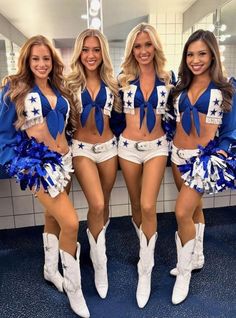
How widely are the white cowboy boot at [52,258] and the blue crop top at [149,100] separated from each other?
918mm

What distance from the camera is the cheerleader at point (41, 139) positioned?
1538mm

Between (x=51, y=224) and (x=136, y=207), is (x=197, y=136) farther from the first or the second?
(x=51, y=224)

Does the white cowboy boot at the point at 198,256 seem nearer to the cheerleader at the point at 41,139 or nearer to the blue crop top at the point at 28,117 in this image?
the cheerleader at the point at 41,139

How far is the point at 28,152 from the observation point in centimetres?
154

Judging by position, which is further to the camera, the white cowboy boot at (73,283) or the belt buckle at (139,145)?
the belt buckle at (139,145)

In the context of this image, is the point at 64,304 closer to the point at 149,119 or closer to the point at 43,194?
the point at 43,194

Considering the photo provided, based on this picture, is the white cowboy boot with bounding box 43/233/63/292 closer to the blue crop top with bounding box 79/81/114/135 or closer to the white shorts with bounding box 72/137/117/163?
the white shorts with bounding box 72/137/117/163

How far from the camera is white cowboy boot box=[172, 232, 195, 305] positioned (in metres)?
1.77

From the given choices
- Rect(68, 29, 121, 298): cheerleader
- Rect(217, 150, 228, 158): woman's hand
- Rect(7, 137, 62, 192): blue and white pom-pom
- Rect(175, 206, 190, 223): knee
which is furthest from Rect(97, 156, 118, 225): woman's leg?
Rect(217, 150, 228, 158): woman's hand

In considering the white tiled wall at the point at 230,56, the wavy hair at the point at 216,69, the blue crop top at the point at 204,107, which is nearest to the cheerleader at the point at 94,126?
the blue crop top at the point at 204,107

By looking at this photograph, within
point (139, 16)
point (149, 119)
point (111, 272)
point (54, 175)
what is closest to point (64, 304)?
point (111, 272)

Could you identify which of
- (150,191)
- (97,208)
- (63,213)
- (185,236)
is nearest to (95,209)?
(97,208)

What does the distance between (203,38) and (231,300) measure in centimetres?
154

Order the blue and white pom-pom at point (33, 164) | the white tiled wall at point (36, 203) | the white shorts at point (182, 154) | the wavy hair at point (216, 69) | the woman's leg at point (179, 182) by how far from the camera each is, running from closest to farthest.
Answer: the blue and white pom-pom at point (33, 164), the wavy hair at point (216, 69), the white shorts at point (182, 154), the woman's leg at point (179, 182), the white tiled wall at point (36, 203)
